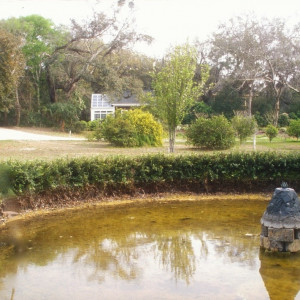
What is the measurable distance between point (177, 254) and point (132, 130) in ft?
49.4

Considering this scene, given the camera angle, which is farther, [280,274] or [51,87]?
[51,87]

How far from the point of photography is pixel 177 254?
7.10 meters

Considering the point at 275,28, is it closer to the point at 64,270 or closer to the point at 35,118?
the point at 35,118

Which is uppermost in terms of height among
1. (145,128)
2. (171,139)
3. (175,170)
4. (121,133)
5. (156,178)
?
(145,128)

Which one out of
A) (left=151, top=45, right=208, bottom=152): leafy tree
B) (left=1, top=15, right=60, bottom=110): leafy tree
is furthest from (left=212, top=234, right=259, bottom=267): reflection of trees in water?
(left=1, top=15, right=60, bottom=110): leafy tree

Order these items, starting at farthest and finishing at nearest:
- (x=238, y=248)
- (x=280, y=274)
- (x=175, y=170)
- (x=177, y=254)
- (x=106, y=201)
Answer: (x=175, y=170), (x=106, y=201), (x=238, y=248), (x=177, y=254), (x=280, y=274)

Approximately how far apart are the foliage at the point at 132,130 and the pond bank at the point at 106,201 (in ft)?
33.8

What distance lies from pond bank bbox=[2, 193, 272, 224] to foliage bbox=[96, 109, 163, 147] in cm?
1031

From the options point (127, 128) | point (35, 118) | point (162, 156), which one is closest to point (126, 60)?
point (35, 118)

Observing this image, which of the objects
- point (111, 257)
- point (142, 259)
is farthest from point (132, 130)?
point (142, 259)

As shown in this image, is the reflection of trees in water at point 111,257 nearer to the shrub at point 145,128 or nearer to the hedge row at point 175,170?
the hedge row at point 175,170

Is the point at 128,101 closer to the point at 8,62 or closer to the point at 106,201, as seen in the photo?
the point at 8,62

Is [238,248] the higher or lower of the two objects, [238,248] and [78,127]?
the lower

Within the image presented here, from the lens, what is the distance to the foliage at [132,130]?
21.8m
